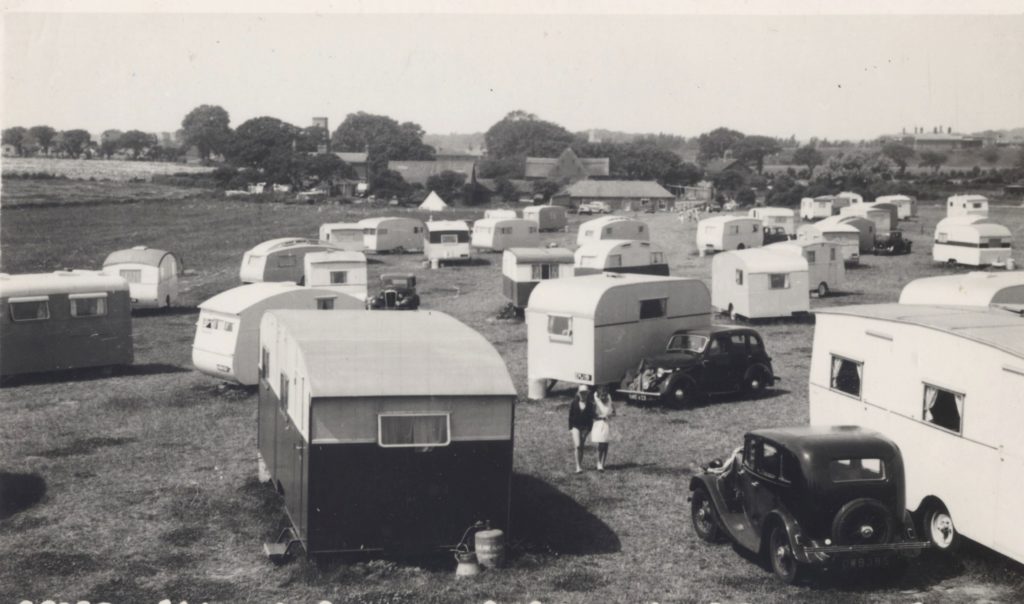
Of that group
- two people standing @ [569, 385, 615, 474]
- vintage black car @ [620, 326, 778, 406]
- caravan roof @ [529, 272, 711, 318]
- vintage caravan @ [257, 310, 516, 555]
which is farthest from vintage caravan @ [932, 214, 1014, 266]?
vintage caravan @ [257, 310, 516, 555]

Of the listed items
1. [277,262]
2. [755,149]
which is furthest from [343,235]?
A: [755,149]

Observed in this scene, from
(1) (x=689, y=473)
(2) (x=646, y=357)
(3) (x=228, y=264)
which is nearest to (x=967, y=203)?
(3) (x=228, y=264)

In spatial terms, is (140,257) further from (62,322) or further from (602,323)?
(602,323)

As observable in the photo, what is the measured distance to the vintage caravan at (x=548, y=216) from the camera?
211 feet

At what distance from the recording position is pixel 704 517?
514 inches

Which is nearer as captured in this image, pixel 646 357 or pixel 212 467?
pixel 212 467

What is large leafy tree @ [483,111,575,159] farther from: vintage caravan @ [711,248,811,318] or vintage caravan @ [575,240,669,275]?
vintage caravan @ [711,248,811,318]

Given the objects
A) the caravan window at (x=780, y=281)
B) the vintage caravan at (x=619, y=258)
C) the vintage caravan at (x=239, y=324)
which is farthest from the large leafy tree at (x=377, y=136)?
the vintage caravan at (x=239, y=324)

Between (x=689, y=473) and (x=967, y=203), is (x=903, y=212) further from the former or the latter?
(x=689, y=473)

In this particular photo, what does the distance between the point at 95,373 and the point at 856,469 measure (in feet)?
64.5

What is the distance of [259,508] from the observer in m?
14.4

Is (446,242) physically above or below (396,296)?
above

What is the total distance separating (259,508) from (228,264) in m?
36.7

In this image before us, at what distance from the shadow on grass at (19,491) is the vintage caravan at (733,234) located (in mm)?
37910
